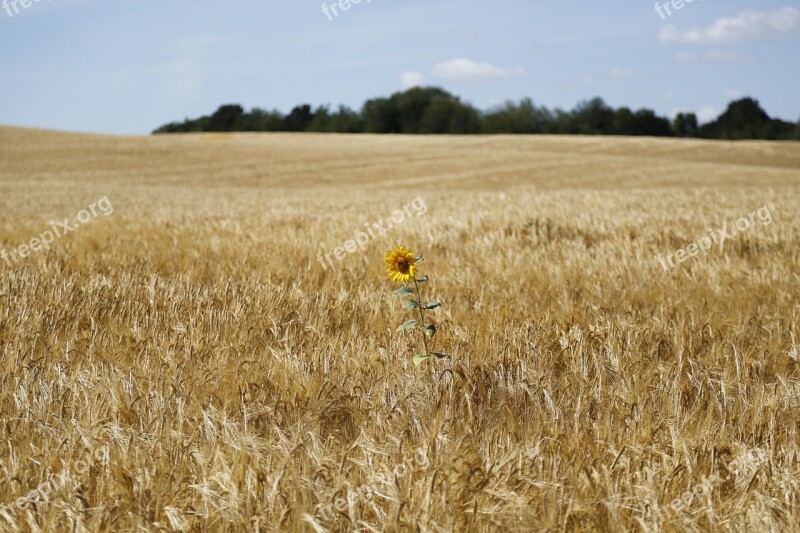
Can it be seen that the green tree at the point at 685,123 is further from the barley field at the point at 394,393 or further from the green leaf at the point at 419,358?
the green leaf at the point at 419,358

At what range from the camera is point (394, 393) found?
2.51 m

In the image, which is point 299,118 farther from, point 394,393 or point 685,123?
point 394,393

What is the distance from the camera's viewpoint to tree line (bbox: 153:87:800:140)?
90.8 metres

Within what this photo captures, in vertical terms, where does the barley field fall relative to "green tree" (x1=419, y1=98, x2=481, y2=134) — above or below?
below

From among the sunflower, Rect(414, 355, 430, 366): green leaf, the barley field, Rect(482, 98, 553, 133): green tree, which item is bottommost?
the barley field

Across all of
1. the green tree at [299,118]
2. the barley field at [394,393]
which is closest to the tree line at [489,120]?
the green tree at [299,118]

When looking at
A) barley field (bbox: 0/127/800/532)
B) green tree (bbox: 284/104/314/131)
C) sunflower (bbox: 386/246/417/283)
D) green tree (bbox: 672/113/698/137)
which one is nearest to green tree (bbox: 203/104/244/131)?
green tree (bbox: 284/104/314/131)

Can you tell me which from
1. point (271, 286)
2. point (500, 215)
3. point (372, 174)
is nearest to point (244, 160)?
point (372, 174)

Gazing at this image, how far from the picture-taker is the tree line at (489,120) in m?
90.8

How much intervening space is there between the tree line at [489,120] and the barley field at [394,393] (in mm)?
87101

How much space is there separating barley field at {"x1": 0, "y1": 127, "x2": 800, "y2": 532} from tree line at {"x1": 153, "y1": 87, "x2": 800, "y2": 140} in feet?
286

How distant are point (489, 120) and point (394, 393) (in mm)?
92570

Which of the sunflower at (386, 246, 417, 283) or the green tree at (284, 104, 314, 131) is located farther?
the green tree at (284, 104, 314, 131)

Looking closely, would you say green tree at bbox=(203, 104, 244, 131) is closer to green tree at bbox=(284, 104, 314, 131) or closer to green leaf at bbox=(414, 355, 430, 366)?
green tree at bbox=(284, 104, 314, 131)
